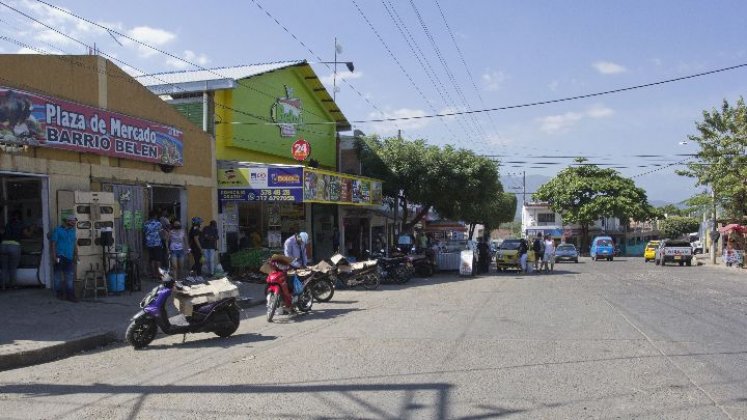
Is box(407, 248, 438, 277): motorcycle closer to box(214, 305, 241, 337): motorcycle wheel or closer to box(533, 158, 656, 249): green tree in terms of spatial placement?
box(214, 305, 241, 337): motorcycle wheel

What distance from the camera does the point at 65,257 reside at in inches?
511

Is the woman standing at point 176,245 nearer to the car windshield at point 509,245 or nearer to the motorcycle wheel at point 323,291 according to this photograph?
the motorcycle wheel at point 323,291

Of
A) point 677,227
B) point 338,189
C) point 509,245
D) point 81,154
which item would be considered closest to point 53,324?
point 81,154

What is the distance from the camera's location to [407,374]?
286 inches

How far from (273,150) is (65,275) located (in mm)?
12974

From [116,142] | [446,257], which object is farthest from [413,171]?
[116,142]

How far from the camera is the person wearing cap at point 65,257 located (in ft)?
42.5

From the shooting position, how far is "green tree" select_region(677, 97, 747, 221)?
35.0 m

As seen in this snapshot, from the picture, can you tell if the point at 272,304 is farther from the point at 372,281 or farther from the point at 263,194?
the point at 263,194

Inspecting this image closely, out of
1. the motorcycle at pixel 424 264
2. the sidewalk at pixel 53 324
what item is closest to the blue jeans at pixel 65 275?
the sidewalk at pixel 53 324

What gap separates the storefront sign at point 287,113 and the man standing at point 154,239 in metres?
9.70

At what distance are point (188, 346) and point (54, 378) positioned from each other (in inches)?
86.5

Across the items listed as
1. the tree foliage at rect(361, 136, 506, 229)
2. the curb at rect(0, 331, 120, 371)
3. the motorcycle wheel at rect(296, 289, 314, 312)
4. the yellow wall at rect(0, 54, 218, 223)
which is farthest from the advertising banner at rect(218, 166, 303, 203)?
the tree foliage at rect(361, 136, 506, 229)

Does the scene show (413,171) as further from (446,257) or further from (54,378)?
(54,378)
